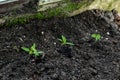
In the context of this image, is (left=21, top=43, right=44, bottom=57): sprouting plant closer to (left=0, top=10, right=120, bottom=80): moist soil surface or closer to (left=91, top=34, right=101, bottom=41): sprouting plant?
(left=0, top=10, right=120, bottom=80): moist soil surface

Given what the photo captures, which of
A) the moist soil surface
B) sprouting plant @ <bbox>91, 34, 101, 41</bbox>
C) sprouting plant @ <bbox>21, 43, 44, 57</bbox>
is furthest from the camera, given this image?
sprouting plant @ <bbox>91, 34, 101, 41</bbox>

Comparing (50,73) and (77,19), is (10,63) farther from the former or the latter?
(77,19)

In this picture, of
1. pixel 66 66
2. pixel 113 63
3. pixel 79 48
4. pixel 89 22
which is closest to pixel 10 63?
pixel 66 66

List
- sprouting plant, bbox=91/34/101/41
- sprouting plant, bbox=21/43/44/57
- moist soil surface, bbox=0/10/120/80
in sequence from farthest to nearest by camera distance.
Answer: sprouting plant, bbox=91/34/101/41
sprouting plant, bbox=21/43/44/57
moist soil surface, bbox=0/10/120/80

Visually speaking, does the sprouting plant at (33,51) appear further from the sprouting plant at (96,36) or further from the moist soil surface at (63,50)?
the sprouting plant at (96,36)

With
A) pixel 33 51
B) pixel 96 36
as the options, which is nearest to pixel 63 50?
pixel 33 51

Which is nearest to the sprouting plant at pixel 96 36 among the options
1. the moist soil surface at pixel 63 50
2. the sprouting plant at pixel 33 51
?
the moist soil surface at pixel 63 50

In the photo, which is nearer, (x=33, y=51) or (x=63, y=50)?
(x=33, y=51)

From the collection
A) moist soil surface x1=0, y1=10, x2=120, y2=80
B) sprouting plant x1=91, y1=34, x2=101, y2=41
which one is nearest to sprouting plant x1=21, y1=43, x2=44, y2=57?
moist soil surface x1=0, y1=10, x2=120, y2=80

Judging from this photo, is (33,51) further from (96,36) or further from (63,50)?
(96,36)
